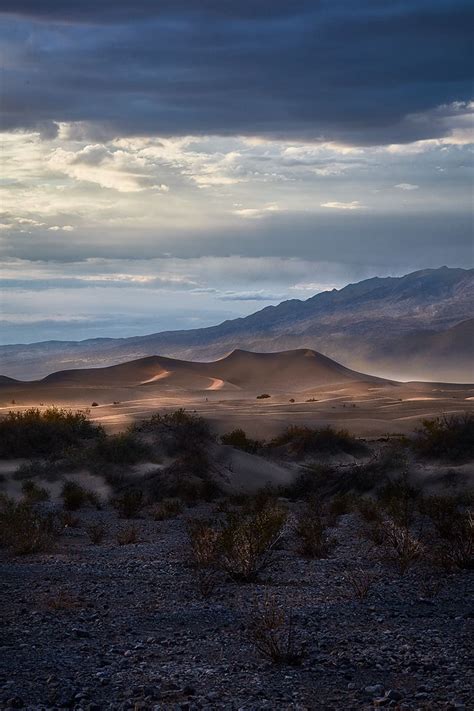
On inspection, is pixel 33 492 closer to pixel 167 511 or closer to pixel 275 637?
pixel 167 511

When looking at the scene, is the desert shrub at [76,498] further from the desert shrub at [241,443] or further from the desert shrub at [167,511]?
the desert shrub at [241,443]

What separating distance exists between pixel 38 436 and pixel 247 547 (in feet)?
81.5

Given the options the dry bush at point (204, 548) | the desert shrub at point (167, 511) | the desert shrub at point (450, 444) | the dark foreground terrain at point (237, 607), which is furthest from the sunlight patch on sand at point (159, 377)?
the dry bush at point (204, 548)

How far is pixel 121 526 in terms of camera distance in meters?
21.1

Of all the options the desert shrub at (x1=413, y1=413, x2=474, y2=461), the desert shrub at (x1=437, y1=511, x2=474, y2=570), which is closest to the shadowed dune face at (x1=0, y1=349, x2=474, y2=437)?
the desert shrub at (x1=413, y1=413, x2=474, y2=461)

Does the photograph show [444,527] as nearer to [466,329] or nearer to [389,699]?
[389,699]

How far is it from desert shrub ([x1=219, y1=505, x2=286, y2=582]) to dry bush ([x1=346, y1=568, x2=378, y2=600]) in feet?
4.58

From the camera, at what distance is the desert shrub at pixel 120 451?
3262cm

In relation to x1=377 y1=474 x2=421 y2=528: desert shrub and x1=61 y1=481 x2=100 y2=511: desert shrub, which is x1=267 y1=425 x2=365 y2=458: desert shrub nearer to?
x1=377 y1=474 x2=421 y2=528: desert shrub

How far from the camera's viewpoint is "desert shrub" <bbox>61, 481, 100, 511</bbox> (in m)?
25.2

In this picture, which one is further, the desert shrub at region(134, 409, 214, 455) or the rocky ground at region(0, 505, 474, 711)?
the desert shrub at region(134, 409, 214, 455)

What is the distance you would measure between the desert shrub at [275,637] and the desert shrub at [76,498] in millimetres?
15191

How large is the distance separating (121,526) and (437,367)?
548 ft

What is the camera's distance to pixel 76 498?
82.9ft
